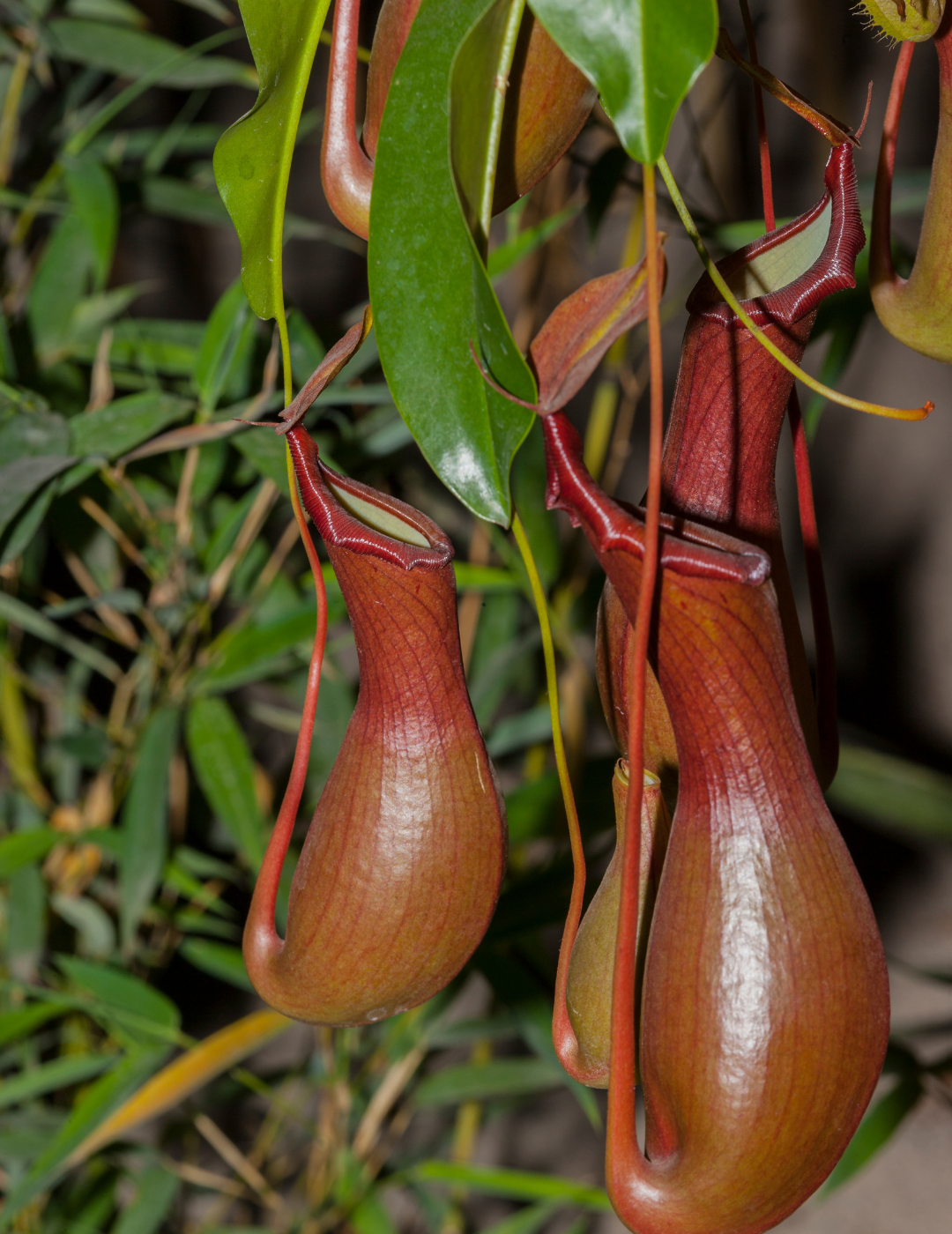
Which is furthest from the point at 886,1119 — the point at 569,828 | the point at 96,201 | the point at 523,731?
the point at 96,201

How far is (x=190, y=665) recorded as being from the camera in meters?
0.82

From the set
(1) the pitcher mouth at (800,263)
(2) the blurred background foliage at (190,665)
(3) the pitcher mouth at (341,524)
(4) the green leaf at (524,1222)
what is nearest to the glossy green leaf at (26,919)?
(2) the blurred background foliage at (190,665)

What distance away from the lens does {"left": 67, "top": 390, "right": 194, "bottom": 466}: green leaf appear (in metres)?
0.56

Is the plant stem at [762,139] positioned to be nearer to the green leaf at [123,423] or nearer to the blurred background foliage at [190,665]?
the blurred background foliage at [190,665]

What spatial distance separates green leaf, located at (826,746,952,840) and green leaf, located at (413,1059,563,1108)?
380 millimetres

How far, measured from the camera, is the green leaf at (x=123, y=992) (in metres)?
0.74

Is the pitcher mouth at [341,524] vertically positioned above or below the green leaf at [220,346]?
above

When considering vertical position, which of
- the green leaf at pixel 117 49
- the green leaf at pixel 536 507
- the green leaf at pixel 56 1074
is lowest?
the green leaf at pixel 56 1074

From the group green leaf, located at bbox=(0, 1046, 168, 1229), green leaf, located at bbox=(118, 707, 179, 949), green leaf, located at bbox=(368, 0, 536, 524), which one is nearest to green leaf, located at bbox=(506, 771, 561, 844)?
green leaf, located at bbox=(118, 707, 179, 949)

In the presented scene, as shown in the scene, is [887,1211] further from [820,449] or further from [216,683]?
[216,683]

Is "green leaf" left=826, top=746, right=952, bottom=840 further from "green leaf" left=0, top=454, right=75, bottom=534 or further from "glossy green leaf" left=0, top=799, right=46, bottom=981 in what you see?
"glossy green leaf" left=0, top=799, right=46, bottom=981

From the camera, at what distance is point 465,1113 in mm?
1013

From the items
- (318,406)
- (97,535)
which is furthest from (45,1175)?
(318,406)

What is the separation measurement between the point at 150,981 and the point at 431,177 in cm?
108
